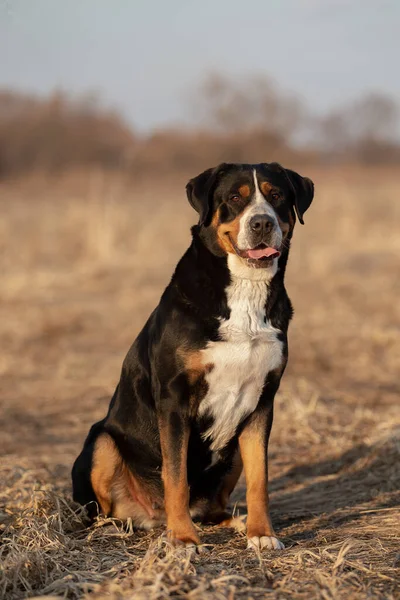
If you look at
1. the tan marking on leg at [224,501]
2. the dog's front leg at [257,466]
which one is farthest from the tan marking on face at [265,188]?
the tan marking on leg at [224,501]

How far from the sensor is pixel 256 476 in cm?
435

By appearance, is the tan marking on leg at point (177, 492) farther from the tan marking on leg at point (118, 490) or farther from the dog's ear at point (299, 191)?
the dog's ear at point (299, 191)

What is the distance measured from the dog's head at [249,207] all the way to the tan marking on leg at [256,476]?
2.68ft

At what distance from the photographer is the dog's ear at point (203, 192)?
14.3 feet

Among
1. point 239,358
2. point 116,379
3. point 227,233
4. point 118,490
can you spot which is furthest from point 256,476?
point 116,379

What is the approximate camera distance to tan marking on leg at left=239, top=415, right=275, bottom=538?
4.31 meters

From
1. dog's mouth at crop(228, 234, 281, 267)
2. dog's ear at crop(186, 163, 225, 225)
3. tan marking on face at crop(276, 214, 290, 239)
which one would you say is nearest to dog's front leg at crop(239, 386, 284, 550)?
dog's mouth at crop(228, 234, 281, 267)

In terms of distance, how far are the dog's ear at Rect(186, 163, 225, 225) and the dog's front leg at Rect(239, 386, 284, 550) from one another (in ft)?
3.11

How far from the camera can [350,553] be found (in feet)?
12.5

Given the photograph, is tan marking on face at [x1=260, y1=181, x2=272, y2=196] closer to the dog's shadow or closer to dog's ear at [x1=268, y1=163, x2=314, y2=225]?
dog's ear at [x1=268, y1=163, x2=314, y2=225]

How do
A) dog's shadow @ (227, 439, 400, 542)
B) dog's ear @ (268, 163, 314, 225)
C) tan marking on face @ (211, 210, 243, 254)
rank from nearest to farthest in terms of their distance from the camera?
1. tan marking on face @ (211, 210, 243, 254)
2. dog's ear @ (268, 163, 314, 225)
3. dog's shadow @ (227, 439, 400, 542)

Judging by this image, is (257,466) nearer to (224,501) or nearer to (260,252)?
(224,501)

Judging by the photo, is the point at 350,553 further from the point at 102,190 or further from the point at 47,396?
the point at 102,190

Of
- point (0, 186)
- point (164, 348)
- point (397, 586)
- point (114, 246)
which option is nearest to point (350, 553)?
point (397, 586)
